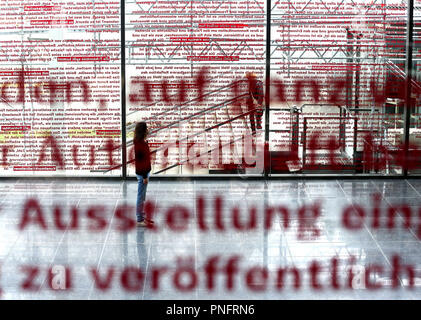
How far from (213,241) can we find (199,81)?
5.69ft

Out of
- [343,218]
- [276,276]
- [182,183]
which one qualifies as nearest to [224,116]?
[182,183]

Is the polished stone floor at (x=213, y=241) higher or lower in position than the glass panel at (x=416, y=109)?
lower

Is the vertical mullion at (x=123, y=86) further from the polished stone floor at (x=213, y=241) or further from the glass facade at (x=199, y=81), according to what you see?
the polished stone floor at (x=213, y=241)

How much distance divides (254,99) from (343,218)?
1475 mm

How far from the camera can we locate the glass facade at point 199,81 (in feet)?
19.1

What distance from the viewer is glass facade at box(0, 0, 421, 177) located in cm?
581

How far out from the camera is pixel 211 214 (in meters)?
5.30

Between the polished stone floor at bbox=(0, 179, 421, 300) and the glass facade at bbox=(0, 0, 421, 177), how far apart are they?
31 cm

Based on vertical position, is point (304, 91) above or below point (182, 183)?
above

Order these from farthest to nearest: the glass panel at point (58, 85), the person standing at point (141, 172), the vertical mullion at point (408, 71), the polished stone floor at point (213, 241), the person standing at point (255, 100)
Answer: the person standing at point (255, 100) → the glass panel at point (58, 85) → the vertical mullion at point (408, 71) → the person standing at point (141, 172) → the polished stone floor at point (213, 241)

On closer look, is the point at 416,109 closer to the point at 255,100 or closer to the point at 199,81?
the point at 255,100

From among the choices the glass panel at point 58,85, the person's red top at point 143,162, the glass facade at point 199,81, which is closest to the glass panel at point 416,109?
the glass facade at point 199,81

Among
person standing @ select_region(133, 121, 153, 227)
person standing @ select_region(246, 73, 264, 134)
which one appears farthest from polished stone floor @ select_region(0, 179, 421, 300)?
person standing @ select_region(246, 73, 264, 134)
